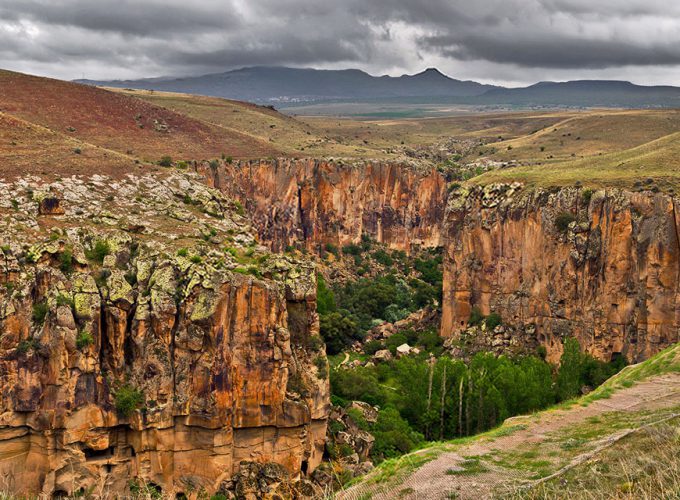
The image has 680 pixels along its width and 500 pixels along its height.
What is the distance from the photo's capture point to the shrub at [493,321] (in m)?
58.4

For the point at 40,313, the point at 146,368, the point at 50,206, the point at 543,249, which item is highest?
the point at 50,206

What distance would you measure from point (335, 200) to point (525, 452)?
215 feet

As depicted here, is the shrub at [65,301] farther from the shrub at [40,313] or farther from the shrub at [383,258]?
the shrub at [383,258]

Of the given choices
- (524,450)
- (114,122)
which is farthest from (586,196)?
(114,122)

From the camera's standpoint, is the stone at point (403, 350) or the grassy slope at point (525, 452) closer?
the grassy slope at point (525, 452)

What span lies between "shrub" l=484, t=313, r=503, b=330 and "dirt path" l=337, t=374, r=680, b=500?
97.2ft

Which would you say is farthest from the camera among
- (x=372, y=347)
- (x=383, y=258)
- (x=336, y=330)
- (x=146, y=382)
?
(x=383, y=258)

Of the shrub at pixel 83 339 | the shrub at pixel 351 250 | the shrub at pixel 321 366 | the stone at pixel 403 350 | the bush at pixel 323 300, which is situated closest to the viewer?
the shrub at pixel 83 339

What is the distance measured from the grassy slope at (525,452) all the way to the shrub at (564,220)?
27452 mm

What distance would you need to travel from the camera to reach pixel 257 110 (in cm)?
12725

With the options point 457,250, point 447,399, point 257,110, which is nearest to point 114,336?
point 447,399

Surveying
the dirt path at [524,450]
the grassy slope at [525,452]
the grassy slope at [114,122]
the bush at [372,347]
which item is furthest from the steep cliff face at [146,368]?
the grassy slope at [114,122]

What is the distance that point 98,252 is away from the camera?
113ft

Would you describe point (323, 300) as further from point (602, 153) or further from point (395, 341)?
point (602, 153)
